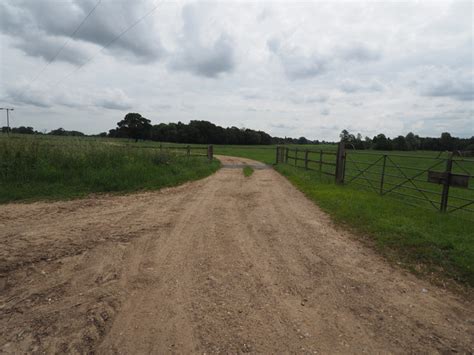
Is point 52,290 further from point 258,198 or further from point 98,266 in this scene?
point 258,198

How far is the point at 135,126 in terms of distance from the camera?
78750mm

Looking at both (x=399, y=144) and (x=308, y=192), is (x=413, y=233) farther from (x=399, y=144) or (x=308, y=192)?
(x=399, y=144)

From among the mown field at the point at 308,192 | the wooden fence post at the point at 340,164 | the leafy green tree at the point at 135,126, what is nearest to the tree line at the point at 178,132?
the leafy green tree at the point at 135,126

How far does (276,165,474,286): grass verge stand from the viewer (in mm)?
3736

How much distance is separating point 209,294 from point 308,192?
6700 millimetres

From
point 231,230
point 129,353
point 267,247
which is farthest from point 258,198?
point 129,353

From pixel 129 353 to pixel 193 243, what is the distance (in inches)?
91.7

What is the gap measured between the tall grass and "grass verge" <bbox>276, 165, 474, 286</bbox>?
6.66m

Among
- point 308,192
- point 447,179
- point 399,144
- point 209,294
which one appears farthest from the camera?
point 399,144

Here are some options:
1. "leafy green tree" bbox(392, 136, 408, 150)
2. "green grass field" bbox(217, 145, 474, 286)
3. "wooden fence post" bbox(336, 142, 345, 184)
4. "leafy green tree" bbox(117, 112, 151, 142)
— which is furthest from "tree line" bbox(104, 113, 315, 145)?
"green grass field" bbox(217, 145, 474, 286)

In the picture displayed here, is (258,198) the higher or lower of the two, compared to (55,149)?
lower

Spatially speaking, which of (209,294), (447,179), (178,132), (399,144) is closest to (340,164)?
(447,179)

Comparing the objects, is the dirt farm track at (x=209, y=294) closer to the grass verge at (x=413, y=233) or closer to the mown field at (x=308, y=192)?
the grass verge at (x=413, y=233)

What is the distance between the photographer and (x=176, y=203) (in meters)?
7.23
